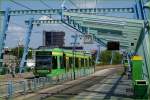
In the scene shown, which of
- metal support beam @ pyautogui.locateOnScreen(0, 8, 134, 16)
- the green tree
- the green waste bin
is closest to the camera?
the green waste bin

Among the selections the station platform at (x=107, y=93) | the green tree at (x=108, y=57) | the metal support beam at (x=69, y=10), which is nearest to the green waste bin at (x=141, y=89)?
the station platform at (x=107, y=93)

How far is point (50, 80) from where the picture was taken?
131 ft

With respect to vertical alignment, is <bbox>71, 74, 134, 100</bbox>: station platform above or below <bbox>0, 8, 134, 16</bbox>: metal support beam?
below

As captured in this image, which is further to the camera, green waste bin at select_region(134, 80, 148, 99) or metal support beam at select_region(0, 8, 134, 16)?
metal support beam at select_region(0, 8, 134, 16)

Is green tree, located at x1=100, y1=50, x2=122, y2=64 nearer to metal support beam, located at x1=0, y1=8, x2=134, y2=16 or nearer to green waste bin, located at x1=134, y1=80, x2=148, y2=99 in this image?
metal support beam, located at x1=0, y1=8, x2=134, y2=16

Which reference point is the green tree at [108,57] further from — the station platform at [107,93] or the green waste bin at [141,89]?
the green waste bin at [141,89]

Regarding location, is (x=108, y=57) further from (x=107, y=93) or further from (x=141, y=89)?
(x=141, y=89)

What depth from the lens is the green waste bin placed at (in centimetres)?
2497

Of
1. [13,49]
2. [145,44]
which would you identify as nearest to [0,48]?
[145,44]

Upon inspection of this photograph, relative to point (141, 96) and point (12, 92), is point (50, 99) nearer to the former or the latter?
point (12, 92)

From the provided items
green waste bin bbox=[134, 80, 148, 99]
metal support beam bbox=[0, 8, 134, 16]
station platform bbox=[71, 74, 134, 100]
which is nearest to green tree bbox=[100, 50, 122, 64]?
metal support beam bbox=[0, 8, 134, 16]

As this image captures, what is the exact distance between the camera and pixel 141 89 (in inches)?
994

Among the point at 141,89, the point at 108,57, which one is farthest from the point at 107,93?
the point at 108,57

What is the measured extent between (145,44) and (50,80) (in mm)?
16729
